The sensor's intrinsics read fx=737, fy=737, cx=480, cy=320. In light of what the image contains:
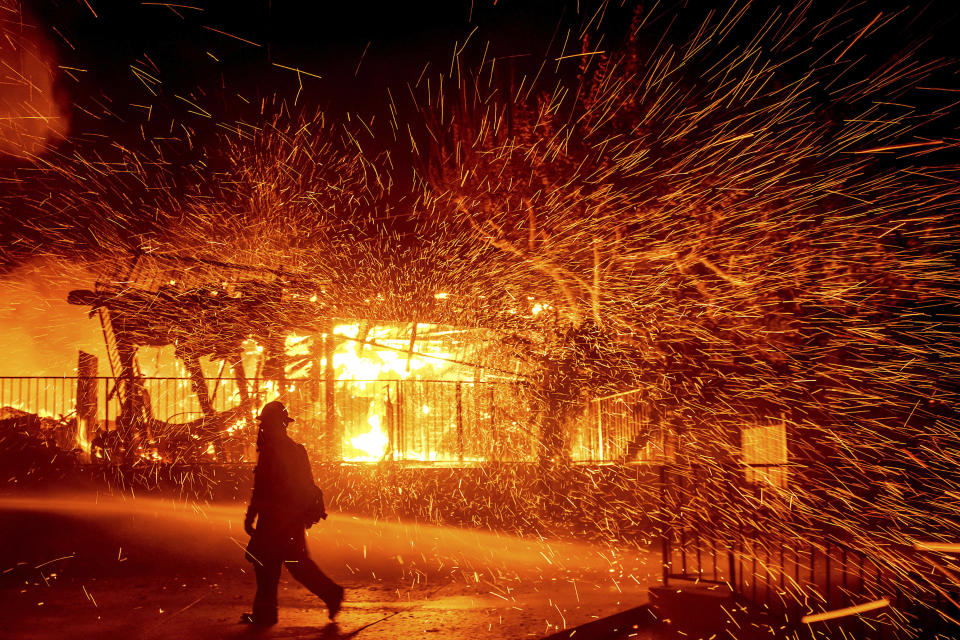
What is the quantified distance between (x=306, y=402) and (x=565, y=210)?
5735 millimetres

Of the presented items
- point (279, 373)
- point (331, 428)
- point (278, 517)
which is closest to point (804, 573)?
point (278, 517)

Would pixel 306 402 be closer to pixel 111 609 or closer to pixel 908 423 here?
pixel 111 609

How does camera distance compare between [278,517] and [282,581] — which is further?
[282,581]

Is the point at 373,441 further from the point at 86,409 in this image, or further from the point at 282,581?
the point at 86,409

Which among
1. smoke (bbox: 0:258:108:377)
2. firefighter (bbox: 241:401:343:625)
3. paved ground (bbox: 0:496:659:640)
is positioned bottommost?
paved ground (bbox: 0:496:659:640)

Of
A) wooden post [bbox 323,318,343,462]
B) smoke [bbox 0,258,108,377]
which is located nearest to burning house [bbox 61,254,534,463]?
wooden post [bbox 323,318,343,462]

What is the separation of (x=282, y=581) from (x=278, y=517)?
1.94 meters

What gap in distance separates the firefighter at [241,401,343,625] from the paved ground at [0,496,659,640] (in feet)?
0.84

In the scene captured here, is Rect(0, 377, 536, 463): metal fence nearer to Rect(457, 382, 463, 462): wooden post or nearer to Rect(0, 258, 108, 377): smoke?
Rect(457, 382, 463, 462): wooden post

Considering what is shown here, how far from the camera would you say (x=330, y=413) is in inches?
447

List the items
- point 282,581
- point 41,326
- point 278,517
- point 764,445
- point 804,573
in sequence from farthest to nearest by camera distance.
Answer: point 41,326
point 764,445
point 282,581
point 804,573
point 278,517

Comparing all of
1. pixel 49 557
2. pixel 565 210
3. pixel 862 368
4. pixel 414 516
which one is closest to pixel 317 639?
pixel 49 557

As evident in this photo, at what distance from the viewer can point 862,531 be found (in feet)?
26.6

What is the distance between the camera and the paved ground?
6.07 metres
